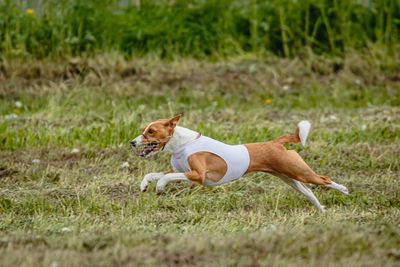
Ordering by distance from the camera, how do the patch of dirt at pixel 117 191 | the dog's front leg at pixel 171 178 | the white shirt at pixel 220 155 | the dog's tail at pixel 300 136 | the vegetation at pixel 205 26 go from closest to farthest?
the dog's front leg at pixel 171 178
the white shirt at pixel 220 155
the dog's tail at pixel 300 136
the patch of dirt at pixel 117 191
the vegetation at pixel 205 26

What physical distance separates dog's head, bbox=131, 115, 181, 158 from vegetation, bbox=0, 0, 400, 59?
547cm

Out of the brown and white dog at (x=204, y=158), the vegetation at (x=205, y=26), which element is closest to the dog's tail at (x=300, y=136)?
the brown and white dog at (x=204, y=158)

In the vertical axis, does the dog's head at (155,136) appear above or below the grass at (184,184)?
above

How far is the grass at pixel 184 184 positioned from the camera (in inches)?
115

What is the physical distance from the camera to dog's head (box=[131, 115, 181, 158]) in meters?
3.79

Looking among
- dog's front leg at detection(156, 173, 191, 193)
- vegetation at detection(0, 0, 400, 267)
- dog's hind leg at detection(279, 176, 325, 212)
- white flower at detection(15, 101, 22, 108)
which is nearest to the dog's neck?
dog's front leg at detection(156, 173, 191, 193)

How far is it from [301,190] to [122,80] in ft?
16.0

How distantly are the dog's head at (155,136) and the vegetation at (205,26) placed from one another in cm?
547

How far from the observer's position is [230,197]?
15.2 feet

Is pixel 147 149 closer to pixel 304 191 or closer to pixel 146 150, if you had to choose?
pixel 146 150

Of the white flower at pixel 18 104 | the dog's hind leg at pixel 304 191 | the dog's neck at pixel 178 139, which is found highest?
the dog's neck at pixel 178 139

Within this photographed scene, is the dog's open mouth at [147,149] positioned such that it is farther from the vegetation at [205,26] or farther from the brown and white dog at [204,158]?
the vegetation at [205,26]

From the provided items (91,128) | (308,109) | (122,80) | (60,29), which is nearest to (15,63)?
(60,29)

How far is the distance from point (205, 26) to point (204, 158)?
6.31 meters
